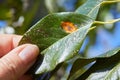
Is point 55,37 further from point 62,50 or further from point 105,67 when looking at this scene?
point 105,67

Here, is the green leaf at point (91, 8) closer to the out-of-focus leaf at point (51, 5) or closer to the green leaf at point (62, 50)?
the green leaf at point (62, 50)

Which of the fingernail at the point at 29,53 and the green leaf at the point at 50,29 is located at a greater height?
the green leaf at the point at 50,29

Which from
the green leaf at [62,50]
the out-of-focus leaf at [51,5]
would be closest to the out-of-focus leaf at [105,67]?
the green leaf at [62,50]

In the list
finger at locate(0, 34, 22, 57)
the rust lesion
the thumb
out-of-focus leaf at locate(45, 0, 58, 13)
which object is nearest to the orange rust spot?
the rust lesion

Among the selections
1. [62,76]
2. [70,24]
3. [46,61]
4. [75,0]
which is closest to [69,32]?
[70,24]

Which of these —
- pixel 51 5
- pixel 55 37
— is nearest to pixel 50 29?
pixel 55 37

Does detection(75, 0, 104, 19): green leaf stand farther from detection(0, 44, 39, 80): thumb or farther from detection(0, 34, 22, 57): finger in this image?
detection(0, 34, 22, 57): finger
